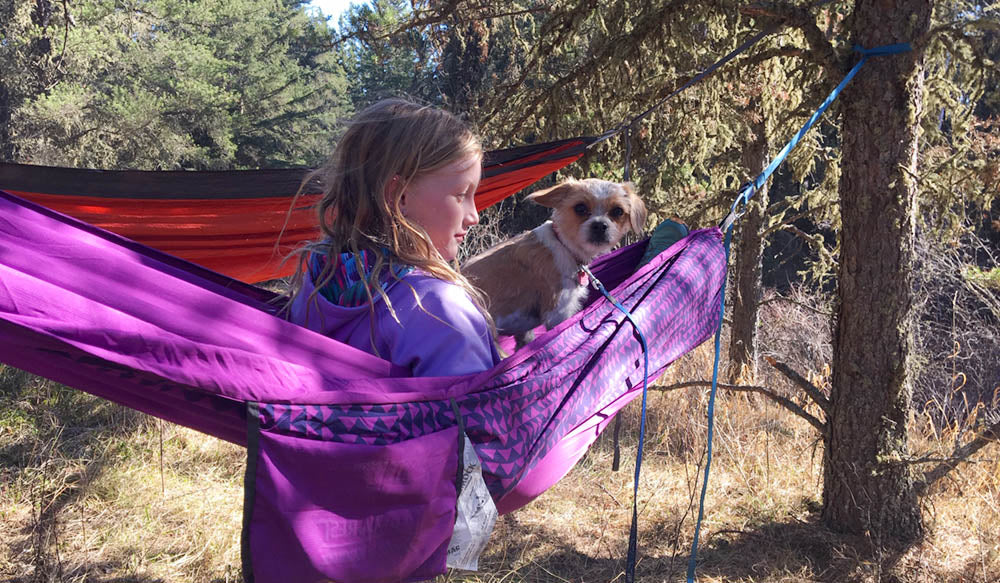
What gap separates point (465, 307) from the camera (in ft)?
5.01

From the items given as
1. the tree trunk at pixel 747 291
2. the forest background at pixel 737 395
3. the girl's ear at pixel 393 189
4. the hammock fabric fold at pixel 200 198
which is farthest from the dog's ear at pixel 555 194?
the tree trunk at pixel 747 291

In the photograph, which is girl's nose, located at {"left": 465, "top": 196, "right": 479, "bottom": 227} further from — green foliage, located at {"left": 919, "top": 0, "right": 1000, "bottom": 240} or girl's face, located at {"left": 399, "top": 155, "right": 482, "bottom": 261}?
green foliage, located at {"left": 919, "top": 0, "right": 1000, "bottom": 240}

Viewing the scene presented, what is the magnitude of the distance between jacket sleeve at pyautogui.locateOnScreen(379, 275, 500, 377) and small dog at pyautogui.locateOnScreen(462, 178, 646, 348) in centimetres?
184

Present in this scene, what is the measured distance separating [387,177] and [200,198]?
1870mm

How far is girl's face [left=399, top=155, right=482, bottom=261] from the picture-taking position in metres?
1.73

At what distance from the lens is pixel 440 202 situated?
5.70 feet

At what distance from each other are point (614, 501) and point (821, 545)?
1232 millimetres

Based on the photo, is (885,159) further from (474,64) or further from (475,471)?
(474,64)

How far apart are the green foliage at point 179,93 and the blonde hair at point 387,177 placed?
394 centimetres

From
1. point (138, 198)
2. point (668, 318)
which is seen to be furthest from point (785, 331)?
point (138, 198)

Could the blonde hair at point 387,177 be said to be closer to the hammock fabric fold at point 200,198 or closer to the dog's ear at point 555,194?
the hammock fabric fold at point 200,198

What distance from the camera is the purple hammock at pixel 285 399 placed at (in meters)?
1.36

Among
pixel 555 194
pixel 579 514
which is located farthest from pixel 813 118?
pixel 579 514

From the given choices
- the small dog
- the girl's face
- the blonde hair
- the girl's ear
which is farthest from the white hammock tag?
the small dog
